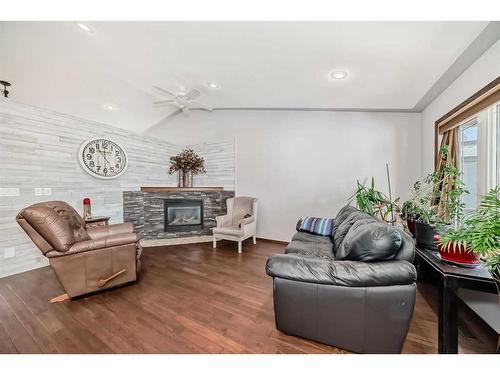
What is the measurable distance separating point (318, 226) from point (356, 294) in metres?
1.62

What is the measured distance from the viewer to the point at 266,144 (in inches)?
159

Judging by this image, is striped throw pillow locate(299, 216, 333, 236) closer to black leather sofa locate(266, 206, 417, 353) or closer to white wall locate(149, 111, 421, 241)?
white wall locate(149, 111, 421, 241)

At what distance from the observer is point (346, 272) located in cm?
125

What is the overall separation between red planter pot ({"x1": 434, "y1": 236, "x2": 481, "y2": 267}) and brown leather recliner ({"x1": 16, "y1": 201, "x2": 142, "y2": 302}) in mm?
2735

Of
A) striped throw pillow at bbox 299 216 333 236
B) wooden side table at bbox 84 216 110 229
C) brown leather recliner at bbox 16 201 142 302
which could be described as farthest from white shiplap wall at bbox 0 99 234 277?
striped throw pillow at bbox 299 216 333 236

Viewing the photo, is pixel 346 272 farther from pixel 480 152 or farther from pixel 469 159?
pixel 469 159

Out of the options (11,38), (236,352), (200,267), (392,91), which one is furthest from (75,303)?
(392,91)

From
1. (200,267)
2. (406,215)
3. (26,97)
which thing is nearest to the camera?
(406,215)

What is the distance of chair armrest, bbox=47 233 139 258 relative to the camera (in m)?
1.86

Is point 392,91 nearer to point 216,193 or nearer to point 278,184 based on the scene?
point 278,184

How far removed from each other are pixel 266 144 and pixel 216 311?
3106 millimetres

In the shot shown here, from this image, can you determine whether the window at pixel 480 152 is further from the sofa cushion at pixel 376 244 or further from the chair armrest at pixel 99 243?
the chair armrest at pixel 99 243

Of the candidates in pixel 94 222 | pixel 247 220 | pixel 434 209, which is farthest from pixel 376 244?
pixel 94 222

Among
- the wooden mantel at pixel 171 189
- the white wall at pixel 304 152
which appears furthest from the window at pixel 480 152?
the wooden mantel at pixel 171 189
